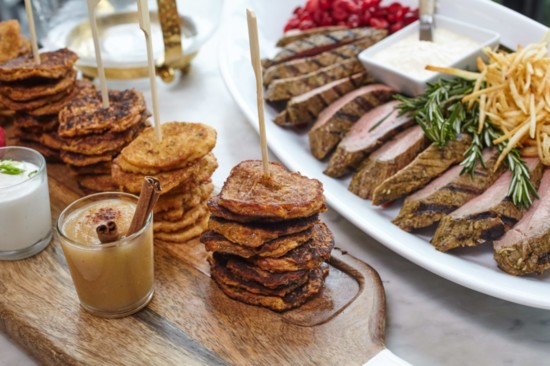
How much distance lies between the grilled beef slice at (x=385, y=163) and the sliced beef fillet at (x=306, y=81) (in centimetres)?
74

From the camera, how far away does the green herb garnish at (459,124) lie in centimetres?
291

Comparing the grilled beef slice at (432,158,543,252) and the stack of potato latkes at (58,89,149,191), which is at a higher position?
the stack of potato latkes at (58,89,149,191)

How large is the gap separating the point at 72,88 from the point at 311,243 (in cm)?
165

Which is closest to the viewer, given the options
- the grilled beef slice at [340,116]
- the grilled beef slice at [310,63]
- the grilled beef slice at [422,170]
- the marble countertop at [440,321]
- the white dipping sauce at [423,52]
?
the marble countertop at [440,321]

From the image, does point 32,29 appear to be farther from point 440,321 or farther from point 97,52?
point 440,321

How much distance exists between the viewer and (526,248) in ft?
8.61

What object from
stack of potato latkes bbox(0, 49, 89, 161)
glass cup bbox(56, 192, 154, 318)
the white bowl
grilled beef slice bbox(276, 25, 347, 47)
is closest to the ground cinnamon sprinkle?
glass cup bbox(56, 192, 154, 318)

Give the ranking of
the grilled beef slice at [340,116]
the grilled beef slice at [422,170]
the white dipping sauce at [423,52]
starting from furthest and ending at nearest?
the white dipping sauce at [423,52]
the grilled beef slice at [340,116]
the grilled beef slice at [422,170]

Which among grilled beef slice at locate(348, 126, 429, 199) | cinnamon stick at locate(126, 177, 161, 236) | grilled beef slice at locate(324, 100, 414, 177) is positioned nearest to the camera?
cinnamon stick at locate(126, 177, 161, 236)

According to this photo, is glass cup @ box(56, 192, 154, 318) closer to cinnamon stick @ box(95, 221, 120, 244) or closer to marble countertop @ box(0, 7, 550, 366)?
cinnamon stick @ box(95, 221, 120, 244)

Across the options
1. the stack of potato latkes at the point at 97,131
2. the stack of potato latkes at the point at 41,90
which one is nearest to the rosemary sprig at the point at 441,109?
the stack of potato latkes at the point at 97,131

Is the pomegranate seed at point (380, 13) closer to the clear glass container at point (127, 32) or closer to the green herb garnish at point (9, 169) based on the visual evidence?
the clear glass container at point (127, 32)

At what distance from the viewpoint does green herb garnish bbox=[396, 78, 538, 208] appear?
2914mm

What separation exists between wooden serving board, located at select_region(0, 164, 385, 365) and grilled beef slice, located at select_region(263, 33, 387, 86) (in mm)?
1463
